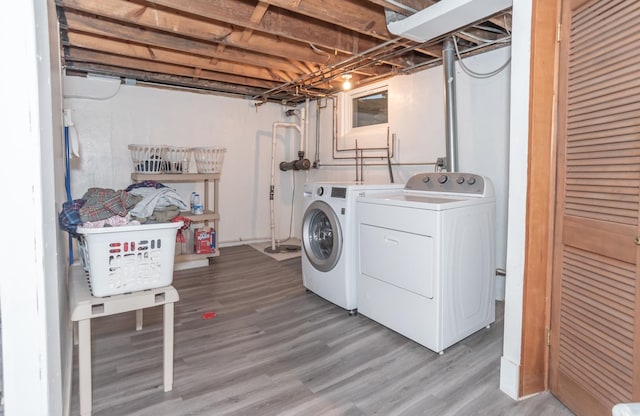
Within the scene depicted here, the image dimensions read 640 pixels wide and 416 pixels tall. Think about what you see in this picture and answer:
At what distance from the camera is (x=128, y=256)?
4.91 ft

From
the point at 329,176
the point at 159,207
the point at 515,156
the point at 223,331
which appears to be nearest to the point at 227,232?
the point at 329,176

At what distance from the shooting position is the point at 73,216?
1.46m

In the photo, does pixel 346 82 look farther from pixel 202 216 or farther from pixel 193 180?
pixel 202 216

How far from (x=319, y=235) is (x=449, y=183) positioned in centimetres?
113

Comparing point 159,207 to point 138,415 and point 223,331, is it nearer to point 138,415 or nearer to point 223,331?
point 138,415

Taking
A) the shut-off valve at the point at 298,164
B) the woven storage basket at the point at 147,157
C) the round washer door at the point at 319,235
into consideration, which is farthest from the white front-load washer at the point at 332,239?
the woven storage basket at the point at 147,157

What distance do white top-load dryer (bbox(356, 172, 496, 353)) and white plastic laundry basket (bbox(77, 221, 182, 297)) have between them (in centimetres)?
128

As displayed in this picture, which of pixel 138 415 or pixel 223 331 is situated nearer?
pixel 138 415

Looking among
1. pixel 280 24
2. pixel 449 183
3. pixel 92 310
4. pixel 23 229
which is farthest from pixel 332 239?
pixel 23 229

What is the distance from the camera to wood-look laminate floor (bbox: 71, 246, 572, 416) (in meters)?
1.62

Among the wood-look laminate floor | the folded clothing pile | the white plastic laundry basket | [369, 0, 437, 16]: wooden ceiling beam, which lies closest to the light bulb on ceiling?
[369, 0, 437, 16]: wooden ceiling beam

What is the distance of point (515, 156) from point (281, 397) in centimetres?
159

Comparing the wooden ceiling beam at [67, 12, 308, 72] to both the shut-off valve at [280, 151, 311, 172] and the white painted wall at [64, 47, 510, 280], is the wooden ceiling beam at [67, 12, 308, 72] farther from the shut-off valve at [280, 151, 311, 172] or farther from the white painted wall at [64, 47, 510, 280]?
the shut-off valve at [280, 151, 311, 172]

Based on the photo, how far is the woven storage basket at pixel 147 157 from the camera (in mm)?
3719
